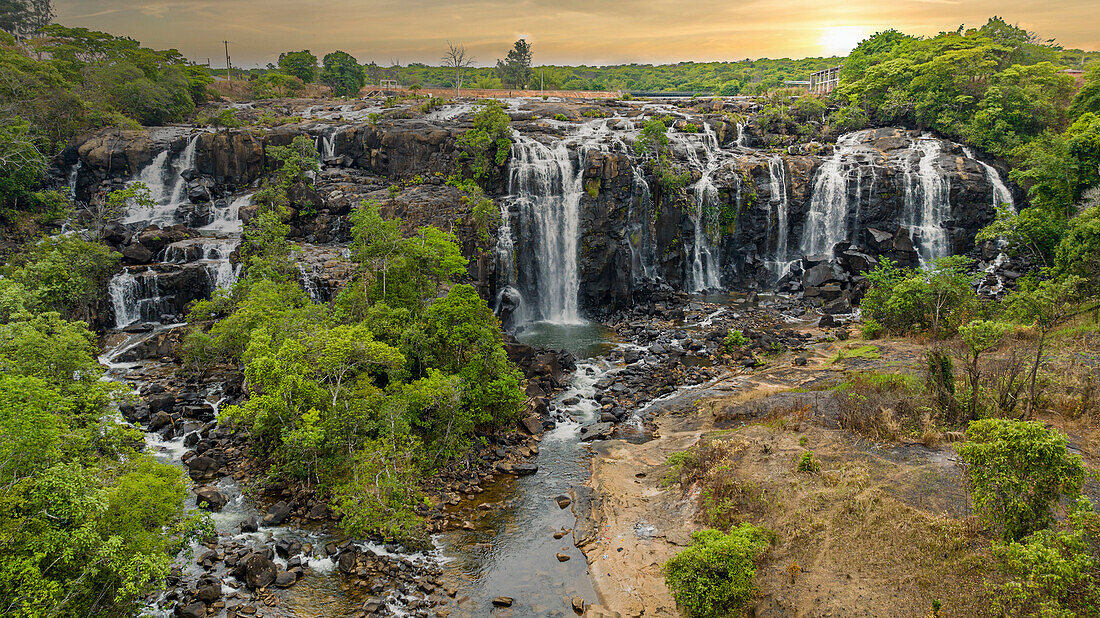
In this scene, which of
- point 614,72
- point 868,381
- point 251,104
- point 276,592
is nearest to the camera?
point 276,592

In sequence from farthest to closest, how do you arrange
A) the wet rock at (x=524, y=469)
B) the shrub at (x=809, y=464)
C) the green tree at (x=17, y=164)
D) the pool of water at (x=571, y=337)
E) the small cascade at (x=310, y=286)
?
the green tree at (x=17, y=164), the pool of water at (x=571, y=337), the small cascade at (x=310, y=286), the wet rock at (x=524, y=469), the shrub at (x=809, y=464)

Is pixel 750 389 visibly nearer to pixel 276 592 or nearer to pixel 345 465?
pixel 345 465

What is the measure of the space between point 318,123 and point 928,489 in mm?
52185

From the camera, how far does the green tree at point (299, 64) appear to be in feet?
250

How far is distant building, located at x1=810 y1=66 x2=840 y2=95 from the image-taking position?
74.9m

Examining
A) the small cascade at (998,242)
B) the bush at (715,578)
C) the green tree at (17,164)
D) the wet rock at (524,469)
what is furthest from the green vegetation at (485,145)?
the bush at (715,578)

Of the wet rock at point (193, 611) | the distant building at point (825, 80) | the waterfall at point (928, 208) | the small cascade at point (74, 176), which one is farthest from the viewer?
the distant building at point (825, 80)

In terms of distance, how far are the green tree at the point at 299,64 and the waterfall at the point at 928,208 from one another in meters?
70.6

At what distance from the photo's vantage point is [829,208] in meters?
45.2

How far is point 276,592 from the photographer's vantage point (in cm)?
1556

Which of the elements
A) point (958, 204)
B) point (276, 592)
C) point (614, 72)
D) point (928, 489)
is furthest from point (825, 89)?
point (276, 592)

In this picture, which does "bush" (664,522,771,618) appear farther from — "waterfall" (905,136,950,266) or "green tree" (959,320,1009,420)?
"waterfall" (905,136,950,266)

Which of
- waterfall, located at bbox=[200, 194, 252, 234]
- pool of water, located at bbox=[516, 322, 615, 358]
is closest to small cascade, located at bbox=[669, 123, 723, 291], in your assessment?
pool of water, located at bbox=[516, 322, 615, 358]

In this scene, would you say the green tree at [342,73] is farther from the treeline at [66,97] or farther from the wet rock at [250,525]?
the wet rock at [250,525]
